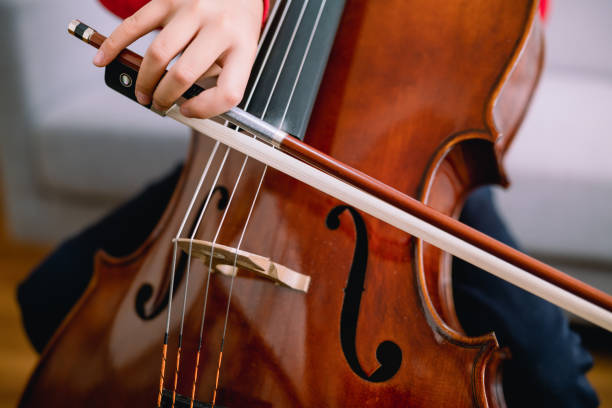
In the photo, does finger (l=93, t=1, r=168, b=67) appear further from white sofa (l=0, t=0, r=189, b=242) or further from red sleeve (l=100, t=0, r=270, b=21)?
white sofa (l=0, t=0, r=189, b=242)

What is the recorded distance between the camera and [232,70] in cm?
33

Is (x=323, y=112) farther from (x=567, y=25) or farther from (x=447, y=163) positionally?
(x=567, y=25)

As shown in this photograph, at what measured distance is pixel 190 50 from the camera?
13.0 inches

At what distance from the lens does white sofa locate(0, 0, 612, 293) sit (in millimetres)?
879

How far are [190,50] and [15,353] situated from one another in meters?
0.91

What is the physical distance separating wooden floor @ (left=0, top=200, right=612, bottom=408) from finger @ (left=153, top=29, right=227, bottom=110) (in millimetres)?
784

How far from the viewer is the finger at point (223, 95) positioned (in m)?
0.32

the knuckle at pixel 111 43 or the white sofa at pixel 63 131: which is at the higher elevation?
the white sofa at pixel 63 131

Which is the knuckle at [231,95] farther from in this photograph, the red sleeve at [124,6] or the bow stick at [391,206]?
the red sleeve at [124,6]

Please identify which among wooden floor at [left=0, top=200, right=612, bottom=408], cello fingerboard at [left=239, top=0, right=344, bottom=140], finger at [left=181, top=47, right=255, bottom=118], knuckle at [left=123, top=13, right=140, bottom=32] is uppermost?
cello fingerboard at [left=239, top=0, right=344, bottom=140]

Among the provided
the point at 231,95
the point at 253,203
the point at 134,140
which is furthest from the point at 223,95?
the point at 134,140

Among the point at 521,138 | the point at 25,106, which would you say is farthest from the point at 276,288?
the point at 25,106

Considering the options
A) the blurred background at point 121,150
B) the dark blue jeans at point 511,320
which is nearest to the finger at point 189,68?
the dark blue jeans at point 511,320

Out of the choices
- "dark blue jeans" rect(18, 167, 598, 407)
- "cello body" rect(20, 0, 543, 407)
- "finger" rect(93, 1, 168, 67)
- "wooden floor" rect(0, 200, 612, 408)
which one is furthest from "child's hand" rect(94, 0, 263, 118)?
"wooden floor" rect(0, 200, 612, 408)
